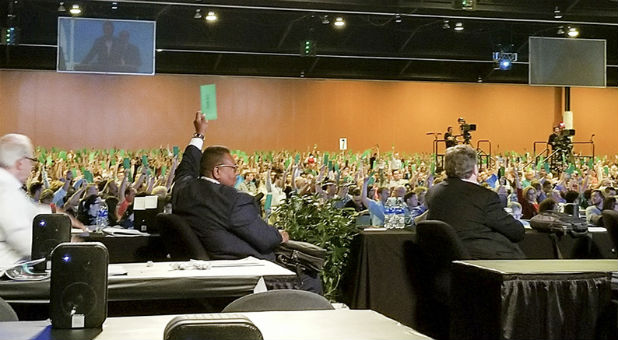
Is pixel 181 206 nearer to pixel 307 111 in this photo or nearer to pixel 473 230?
pixel 473 230

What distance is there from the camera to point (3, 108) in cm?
1783

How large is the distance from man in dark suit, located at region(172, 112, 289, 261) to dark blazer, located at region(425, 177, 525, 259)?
3.47ft

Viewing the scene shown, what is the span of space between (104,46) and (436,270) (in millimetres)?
7122

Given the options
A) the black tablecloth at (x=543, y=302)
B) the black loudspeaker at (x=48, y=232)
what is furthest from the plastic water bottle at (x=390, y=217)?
the black loudspeaker at (x=48, y=232)

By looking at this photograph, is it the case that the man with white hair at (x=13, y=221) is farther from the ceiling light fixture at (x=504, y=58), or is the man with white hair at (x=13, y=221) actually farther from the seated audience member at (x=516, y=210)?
the ceiling light fixture at (x=504, y=58)

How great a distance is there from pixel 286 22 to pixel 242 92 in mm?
3287

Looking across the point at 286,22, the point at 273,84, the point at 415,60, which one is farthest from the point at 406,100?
the point at 286,22

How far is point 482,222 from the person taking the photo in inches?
183

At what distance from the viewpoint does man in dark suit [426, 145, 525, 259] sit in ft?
15.2

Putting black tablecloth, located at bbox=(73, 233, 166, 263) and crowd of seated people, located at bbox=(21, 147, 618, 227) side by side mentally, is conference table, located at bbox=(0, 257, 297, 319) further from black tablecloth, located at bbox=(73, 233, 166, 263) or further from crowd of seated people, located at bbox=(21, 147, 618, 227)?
crowd of seated people, located at bbox=(21, 147, 618, 227)

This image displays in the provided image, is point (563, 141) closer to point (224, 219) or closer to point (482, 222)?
point (482, 222)

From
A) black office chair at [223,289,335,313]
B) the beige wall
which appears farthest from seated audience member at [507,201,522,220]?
the beige wall

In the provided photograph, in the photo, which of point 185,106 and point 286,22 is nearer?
point 286,22

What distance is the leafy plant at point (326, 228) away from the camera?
5492 millimetres
